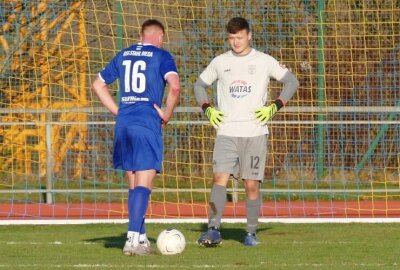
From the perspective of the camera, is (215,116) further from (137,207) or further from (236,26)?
(137,207)

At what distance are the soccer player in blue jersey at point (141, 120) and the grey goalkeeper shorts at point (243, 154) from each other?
3.07ft

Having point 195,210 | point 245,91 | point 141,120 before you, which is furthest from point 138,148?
point 195,210

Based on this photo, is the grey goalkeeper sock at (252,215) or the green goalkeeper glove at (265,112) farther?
the grey goalkeeper sock at (252,215)

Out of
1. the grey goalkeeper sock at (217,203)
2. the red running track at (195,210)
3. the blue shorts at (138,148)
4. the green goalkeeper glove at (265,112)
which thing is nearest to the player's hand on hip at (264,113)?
the green goalkeeper glove at (265,112)

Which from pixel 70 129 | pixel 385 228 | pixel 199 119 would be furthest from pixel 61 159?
pixel 385 228

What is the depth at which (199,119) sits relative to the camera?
16.0 metres

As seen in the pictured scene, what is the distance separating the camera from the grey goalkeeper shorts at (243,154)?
10648 mm

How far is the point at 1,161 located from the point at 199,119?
2544 millimetres

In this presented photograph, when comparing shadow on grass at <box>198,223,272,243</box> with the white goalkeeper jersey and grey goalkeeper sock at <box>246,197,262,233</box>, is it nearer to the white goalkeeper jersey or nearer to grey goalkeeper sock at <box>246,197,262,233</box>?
grey goalkeeper sock at <box>246,197,262,233</box>

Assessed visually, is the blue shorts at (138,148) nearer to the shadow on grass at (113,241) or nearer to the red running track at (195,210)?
the shadow on grass at (113,241)

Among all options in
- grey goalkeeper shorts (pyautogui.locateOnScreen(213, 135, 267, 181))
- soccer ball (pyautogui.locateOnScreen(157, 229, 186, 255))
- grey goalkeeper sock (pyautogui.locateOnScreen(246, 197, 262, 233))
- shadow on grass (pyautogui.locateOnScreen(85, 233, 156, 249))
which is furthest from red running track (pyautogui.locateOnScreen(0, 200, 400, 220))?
soccer ball (pyautogui.locateOnScreen(157, 229, 186, 255))

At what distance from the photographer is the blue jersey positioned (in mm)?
9781

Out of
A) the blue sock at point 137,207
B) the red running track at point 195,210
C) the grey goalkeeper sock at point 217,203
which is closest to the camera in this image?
→ the blue sock at point 137,207

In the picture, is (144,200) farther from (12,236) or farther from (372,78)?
(372,78)
